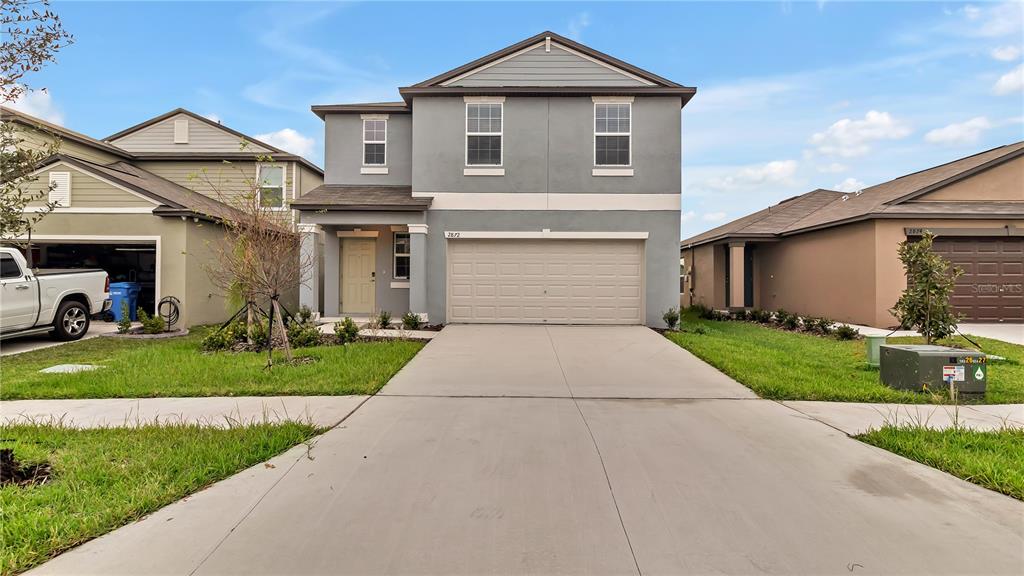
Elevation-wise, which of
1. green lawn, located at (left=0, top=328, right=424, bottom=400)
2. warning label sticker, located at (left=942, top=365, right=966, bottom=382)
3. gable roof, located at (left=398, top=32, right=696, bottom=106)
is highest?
gable roof, located at (left=398, top=32, right=696, bottom=106)

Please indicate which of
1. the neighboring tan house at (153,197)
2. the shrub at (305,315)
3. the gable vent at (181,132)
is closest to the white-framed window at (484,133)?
the neighboring tan house at (153,197)

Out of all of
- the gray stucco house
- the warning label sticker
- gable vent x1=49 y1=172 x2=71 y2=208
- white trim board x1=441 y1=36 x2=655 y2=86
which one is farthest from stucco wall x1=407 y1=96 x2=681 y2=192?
gable vent x1=49 y1=172 x2=71 y2=208

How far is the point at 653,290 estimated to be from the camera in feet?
46.9

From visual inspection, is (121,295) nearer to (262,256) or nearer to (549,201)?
(262,256)

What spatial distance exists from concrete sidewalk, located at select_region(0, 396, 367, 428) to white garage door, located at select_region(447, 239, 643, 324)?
309 inches

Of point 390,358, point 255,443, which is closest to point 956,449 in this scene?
point 255,443

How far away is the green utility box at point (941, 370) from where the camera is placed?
6871mm

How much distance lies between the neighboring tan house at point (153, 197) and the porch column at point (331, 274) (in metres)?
1.54

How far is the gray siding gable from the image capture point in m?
14.7

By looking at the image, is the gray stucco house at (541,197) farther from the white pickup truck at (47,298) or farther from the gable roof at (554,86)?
the white pickup truck at (47,298)

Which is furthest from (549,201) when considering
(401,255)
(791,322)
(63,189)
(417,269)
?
(63,189)

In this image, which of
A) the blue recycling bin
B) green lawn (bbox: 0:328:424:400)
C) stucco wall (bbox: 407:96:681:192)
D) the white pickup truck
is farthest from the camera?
the blue recycling bin

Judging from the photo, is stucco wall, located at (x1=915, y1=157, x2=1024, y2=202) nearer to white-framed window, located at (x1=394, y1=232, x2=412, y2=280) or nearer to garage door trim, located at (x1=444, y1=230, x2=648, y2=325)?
garage door trim, located at (x1=444, y1=230, x2=648, y2=325)

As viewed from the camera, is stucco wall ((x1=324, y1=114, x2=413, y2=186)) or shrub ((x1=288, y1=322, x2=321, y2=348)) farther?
stucco wall ((x1=324, y1=114, x2=413, y2=186))
